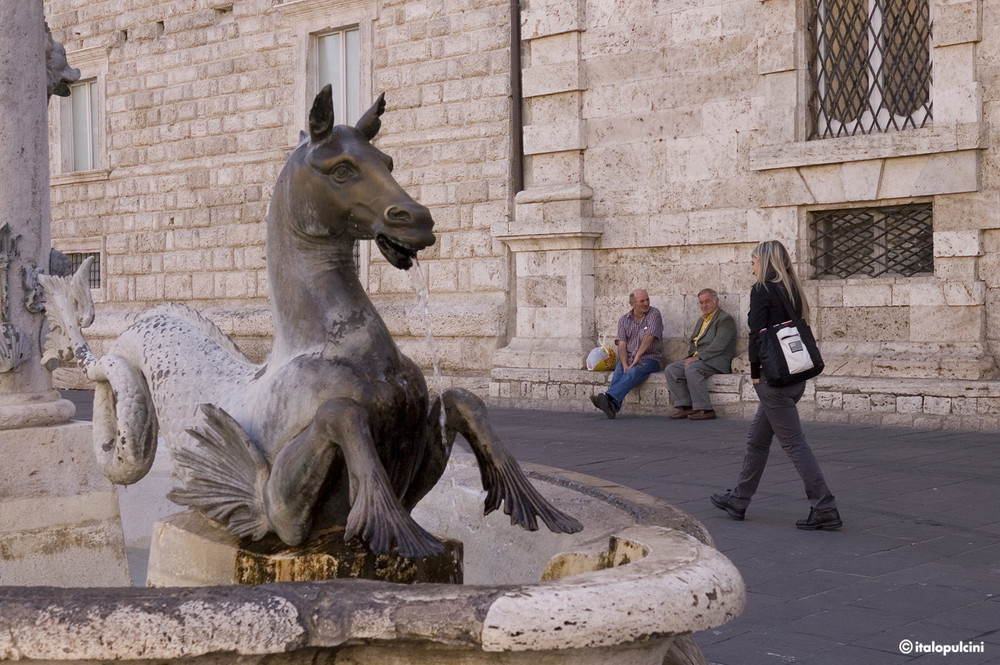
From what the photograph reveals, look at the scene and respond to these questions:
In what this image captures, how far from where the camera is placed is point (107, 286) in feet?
61.7

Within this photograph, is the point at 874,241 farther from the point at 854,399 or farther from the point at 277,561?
the point at 277,561

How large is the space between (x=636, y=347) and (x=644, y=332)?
0.17 meters

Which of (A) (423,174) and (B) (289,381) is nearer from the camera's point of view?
(B) (289,381)

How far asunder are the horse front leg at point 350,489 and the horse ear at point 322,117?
59 cm

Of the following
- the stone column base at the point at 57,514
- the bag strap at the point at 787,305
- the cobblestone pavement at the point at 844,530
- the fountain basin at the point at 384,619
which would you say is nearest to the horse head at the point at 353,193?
the fountain basin at the point at 384,619

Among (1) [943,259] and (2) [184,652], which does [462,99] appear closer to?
(1) [943,259]

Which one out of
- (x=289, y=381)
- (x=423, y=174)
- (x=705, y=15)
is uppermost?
(x=705, y=15)

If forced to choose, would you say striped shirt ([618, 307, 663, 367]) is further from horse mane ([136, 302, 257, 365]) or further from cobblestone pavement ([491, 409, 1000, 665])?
horse mane ([136, 302, 257, 365])

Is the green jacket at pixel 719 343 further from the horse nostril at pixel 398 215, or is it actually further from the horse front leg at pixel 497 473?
the horse nostril at pixel 398 215

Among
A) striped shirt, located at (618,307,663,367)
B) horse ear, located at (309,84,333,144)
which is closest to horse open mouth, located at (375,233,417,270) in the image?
horse ear, located at (309,84,333,144)

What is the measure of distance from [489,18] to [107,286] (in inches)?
312

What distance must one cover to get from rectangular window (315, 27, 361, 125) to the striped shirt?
528 cm

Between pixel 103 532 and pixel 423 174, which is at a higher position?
pixel 423 174

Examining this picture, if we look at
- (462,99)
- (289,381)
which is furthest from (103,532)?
(462,99)
